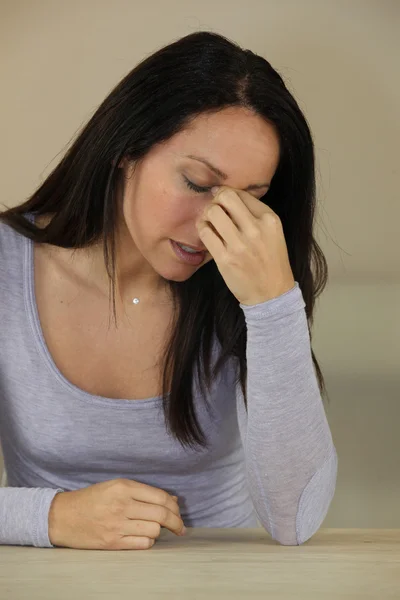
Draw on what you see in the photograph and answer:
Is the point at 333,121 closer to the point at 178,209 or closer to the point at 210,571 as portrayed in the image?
the point at 178,209

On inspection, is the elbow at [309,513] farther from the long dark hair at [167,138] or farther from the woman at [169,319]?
the long dark hair at [167,138]

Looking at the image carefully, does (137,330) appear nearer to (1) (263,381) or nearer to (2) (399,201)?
(1) (263,381)

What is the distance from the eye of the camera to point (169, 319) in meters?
1.21

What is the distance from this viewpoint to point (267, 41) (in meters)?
1.49

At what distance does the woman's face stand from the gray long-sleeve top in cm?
15

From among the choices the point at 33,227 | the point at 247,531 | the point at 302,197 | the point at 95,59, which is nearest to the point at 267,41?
the point at 95,59

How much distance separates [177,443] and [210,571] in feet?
1.59

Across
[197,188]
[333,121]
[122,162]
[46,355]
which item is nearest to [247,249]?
[197,188]

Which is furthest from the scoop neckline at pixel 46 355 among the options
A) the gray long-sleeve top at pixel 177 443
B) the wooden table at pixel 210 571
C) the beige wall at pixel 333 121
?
the beige wall at pixel 333 121

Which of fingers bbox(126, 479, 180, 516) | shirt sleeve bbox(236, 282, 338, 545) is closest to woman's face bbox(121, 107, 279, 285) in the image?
shirt sleeve bbox(236, 282, 338, 545)

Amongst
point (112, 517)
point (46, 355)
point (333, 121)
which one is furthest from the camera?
point (333, 121)

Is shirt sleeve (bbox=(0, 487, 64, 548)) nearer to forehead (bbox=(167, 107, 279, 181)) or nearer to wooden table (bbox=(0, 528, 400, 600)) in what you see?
wooden table (bbox=(0, 528, 400, 600))

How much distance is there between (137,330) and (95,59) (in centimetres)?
60

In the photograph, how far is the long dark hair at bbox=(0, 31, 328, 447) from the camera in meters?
1.00
